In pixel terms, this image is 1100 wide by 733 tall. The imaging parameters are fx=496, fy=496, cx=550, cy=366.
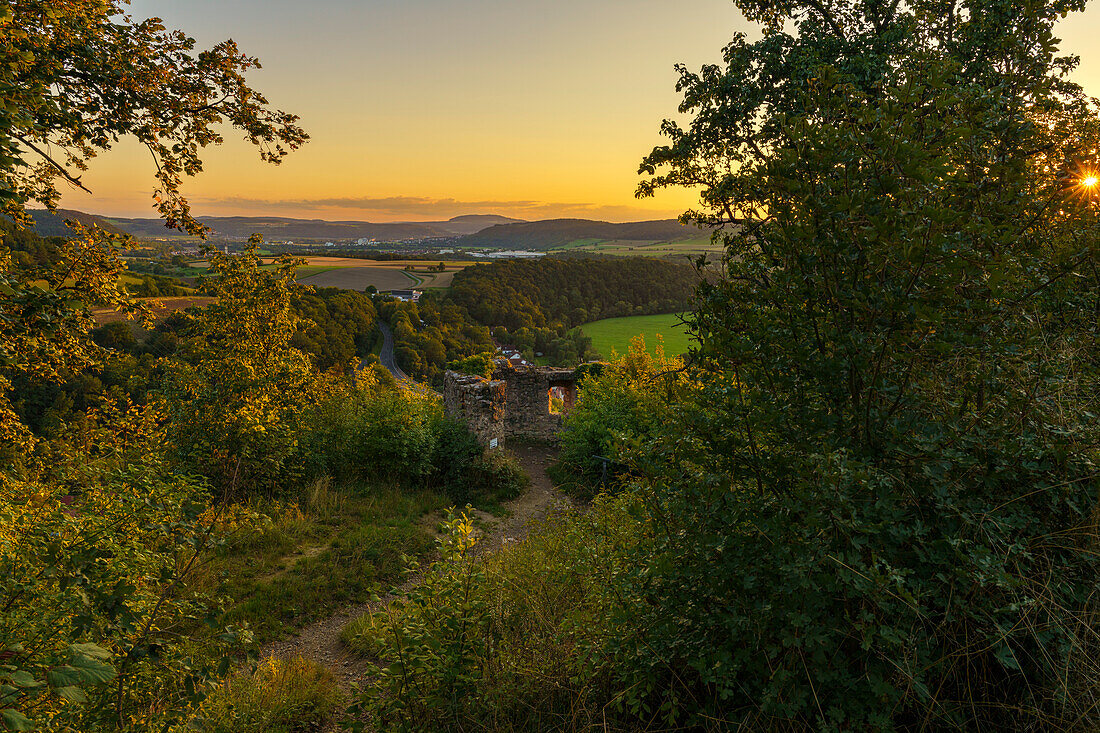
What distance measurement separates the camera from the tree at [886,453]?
1.98m

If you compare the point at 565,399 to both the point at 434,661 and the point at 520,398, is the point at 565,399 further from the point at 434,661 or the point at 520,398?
the point at 434,661

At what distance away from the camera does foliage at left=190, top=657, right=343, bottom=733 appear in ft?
12.0

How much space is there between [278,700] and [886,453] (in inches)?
197

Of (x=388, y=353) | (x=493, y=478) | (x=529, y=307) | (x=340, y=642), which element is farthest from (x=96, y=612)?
(x=529, y=307)

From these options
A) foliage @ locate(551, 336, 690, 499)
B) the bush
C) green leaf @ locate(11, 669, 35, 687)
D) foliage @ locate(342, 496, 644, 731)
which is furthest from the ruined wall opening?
green leaf @ locate(11, 669, 35, 687)

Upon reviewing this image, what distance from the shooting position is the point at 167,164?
4.78m

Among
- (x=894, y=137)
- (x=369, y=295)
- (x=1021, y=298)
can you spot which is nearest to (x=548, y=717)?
(x=1021, y=298)

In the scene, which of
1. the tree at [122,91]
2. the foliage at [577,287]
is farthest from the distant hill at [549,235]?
the tree at [122,91]

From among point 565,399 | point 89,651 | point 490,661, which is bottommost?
point 565,399

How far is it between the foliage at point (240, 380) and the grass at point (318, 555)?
1034 millimetres

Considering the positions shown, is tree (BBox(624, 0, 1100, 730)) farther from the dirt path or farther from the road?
the road

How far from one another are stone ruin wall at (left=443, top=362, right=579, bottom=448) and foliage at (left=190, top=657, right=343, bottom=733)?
9562 mm

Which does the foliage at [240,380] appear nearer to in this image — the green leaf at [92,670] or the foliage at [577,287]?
the green leaf at [92,670]

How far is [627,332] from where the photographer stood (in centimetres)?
5781
